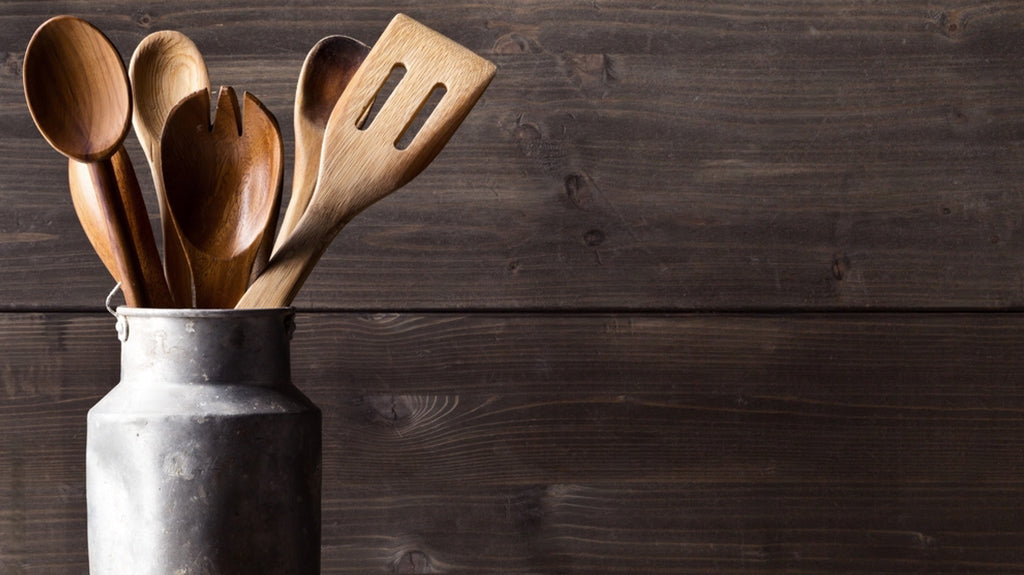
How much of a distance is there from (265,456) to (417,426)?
0.21 metres

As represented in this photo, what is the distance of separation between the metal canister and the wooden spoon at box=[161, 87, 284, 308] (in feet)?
0.09

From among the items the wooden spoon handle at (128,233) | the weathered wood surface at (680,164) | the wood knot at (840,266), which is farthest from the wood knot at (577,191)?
the wooden spoon handle at (128,233)

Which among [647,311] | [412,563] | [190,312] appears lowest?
[412,563]

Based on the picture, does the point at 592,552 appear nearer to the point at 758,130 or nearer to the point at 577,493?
the point at 577,493

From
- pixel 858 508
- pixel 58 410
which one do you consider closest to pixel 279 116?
pixel 58 410

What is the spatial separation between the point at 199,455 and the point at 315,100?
180 millimetres

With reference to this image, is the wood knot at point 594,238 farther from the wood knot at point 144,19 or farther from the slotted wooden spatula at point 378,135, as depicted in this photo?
the wood knot at point 144,19

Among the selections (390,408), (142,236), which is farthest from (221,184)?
(390,408)

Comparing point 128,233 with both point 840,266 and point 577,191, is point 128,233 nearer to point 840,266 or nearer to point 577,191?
point 577,191

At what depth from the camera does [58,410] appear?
630mm

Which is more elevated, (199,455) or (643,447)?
(199,455)

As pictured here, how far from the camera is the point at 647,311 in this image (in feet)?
2.10

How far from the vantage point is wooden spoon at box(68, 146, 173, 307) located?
1.49ft

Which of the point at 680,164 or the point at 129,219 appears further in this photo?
the point at 680,164
